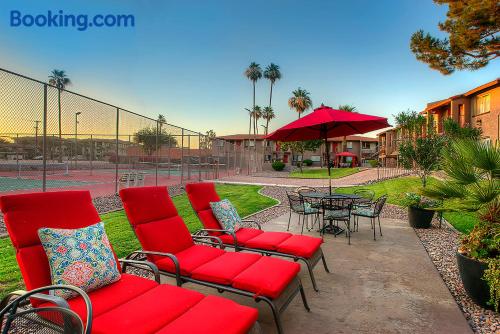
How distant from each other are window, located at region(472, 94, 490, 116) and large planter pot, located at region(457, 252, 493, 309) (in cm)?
2651

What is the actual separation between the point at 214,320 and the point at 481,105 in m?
30.9

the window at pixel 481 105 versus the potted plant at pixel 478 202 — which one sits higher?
the window at pixel 481 105

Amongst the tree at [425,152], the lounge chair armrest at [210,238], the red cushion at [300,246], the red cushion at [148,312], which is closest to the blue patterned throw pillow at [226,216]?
the lounge chair armrest at [210,238]

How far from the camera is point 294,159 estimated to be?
200 feet

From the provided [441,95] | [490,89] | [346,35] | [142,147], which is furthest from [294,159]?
[142,147]

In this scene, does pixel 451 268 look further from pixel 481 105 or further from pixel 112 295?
pixel 481 105

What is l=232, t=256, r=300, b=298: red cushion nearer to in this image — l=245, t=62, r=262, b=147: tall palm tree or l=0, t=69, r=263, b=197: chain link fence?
l=0, t=69, r=263, b=197: chain link fence

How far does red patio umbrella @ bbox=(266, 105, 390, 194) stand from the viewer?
6.00 meters

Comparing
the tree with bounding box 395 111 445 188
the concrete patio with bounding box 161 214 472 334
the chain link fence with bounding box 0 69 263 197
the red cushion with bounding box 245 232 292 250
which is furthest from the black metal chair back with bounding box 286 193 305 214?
the tree with bounding box 395 111 445 188

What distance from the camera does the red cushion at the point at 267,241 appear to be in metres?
4.05

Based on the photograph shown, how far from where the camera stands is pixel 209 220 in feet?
15.3

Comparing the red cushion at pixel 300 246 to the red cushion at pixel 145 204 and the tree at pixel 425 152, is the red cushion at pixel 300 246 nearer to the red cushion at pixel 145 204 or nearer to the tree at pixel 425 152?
the red cushion at pixel 145 204

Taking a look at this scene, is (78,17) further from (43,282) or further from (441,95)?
(441,95)

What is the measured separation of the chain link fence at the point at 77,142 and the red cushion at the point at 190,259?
4.39 metres
